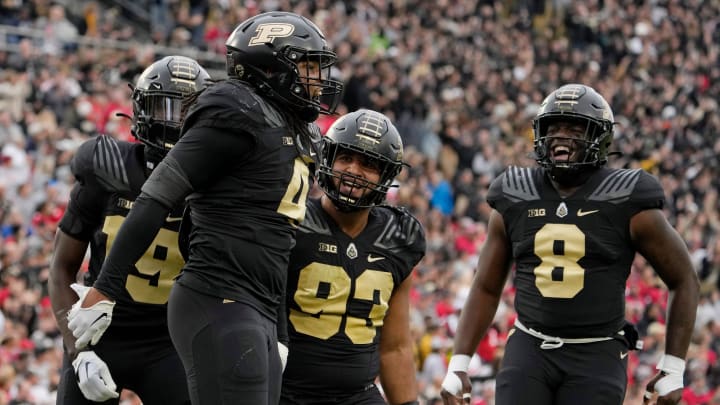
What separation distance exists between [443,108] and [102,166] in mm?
14057

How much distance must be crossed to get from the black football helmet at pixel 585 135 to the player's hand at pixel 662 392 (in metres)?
0.91

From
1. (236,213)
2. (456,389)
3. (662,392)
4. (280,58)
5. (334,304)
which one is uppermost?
(280,58)

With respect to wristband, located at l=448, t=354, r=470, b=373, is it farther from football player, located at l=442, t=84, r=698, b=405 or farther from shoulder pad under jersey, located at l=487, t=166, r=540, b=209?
shoulder pad under jersey, located at l=487, t=166, r=540, b=209

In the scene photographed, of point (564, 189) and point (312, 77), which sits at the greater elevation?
point (312, 77)

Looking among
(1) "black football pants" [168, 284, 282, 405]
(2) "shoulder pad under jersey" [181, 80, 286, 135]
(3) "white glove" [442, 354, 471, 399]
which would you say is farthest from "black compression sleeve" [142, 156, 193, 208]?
(3) "white glove" [442, 354, 471, 399]

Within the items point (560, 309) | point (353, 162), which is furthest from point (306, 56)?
point (560, 309)

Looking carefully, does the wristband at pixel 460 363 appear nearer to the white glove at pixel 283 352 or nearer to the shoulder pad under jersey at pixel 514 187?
the shoulder pad under jersey at pixel 514 187

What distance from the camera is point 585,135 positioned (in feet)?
18.0

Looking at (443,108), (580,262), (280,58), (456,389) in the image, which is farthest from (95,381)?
(443,108)

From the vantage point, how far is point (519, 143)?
1920cm

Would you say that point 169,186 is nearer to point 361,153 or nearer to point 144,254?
point 144,254

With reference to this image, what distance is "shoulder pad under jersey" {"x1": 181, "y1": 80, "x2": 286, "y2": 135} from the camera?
4.27 metres

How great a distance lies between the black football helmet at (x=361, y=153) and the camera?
5234 mm

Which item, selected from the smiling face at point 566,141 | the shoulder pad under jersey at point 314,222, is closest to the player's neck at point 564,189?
the smiling face at point 566,141
